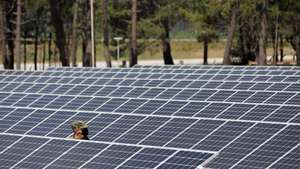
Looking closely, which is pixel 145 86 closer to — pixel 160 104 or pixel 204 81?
pixel 204 81

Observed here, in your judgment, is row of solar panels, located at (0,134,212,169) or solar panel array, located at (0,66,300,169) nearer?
row of solar panels, located at (0,134,212,169)

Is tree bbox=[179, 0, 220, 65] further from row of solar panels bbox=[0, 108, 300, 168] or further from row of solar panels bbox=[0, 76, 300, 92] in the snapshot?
row of solar panels bbox=[0, 108, 300, 168]

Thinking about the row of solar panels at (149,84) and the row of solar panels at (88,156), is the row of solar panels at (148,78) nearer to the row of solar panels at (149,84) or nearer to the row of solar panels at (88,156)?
the row of solar panels at (149,84)

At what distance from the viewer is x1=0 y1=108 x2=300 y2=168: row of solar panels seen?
1484 centimetres

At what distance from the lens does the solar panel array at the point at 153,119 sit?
568 inches

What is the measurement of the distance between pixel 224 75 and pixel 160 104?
1167cm

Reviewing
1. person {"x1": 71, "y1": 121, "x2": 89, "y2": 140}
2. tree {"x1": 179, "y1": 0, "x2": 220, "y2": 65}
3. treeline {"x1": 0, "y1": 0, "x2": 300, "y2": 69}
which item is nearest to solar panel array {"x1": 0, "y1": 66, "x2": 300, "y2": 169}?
person {"x1": 71, "y1": 121, "x2": 89, "y2": 140}

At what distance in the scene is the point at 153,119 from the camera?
19734mm

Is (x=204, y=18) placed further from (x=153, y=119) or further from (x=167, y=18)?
(x=153, y=119)

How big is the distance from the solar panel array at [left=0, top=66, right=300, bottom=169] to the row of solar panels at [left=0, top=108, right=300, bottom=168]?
0.03 meters

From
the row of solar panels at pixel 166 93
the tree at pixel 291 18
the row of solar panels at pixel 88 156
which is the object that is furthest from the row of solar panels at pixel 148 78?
the tree at pixel 291 18

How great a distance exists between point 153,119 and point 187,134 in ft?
5.52

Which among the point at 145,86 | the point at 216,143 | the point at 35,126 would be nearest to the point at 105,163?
the point at 216,143

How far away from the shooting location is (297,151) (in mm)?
14953
